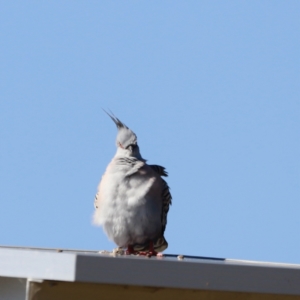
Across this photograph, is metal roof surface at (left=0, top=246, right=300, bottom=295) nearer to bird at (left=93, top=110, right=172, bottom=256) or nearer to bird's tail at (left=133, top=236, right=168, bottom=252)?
bird at (left=93, top=110, right=172, bottom=256)

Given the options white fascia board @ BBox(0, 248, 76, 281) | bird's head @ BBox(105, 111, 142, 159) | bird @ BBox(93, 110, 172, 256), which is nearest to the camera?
white fascia board @ BBox(0, 248, 76, 281)

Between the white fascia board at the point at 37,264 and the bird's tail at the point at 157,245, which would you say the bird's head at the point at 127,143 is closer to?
the bird's tail at the point at 157,245

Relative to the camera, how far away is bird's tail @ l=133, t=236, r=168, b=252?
25.5 ft

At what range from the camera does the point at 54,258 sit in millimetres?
3566

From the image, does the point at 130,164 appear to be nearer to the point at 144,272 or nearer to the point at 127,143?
the point at 127,143

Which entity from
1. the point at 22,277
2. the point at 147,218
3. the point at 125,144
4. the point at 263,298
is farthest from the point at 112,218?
the point at 22,277

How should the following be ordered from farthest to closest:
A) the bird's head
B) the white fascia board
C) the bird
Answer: the bird's head, the bird, the white fascia board

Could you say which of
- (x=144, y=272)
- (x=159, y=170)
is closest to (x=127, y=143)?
(x=159, y=170)

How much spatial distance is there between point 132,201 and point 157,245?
2.85 feet

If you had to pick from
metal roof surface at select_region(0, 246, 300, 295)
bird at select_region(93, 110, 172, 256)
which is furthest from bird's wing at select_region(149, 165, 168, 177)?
metal roof surface at select_region(0, 246, 300, 295)

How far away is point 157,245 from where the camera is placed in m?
7.96

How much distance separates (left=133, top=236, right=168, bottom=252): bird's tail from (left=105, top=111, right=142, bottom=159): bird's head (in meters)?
0.87

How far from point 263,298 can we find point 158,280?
0.85m

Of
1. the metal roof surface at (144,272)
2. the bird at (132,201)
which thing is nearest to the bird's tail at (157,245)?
the bird at (132,201)
